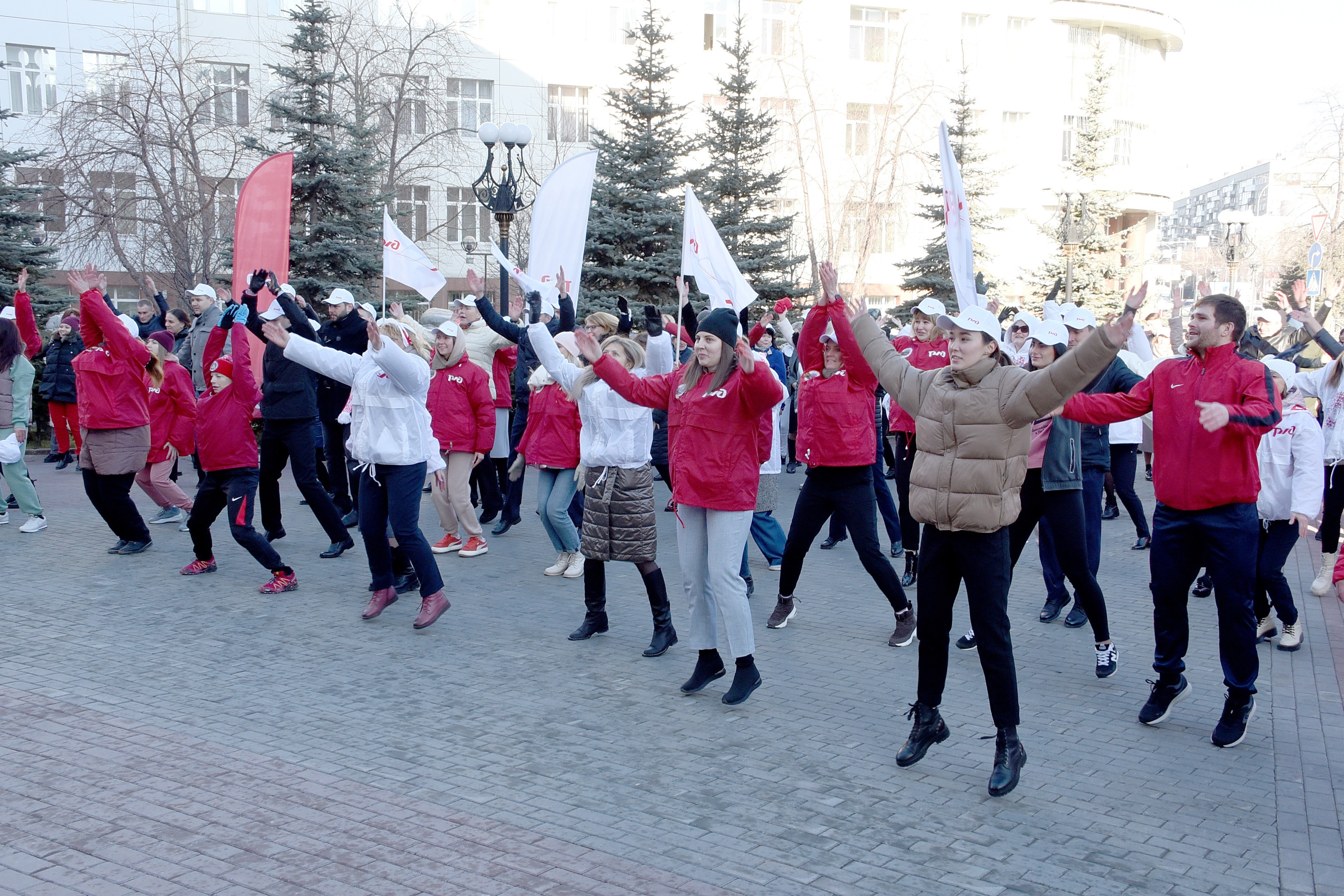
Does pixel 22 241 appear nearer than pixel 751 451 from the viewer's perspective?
No

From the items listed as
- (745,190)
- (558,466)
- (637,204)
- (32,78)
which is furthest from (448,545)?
(32,78)

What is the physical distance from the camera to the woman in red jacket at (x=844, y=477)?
22.5ft

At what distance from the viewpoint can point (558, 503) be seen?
8.67 metres

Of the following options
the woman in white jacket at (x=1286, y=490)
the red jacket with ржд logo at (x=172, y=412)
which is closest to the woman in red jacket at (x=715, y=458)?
the woman in white jacket at (x=1286, y=490)

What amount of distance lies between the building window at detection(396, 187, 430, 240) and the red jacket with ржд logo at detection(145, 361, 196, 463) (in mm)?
14565

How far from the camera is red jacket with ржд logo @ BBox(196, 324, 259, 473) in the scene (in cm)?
827

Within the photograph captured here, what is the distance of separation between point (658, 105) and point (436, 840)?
1911 centimetres

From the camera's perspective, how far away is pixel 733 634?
Answer: 5770mm

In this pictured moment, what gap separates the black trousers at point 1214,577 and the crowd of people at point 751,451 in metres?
Result: 0.01

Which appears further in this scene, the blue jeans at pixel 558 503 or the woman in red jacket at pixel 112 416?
the woman in red jacket at pixel 112 416

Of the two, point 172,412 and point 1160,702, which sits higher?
point 172,412

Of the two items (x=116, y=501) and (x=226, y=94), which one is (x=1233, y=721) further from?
(x=226, y=94)

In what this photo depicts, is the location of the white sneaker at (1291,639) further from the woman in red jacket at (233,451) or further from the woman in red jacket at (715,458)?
the woman in red jacket at (233,451)

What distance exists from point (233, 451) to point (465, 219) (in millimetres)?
33916
